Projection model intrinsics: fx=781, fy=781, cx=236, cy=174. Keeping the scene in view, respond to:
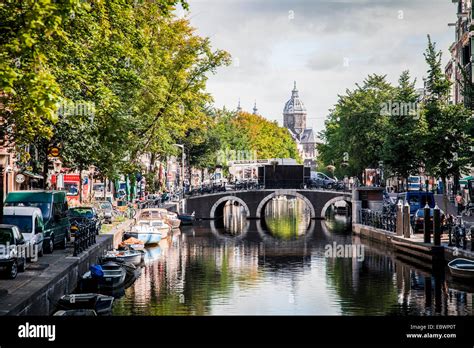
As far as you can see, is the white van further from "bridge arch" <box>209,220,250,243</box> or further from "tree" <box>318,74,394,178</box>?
"tree" <box>318,74,394,178</box>

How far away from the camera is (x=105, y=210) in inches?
2277

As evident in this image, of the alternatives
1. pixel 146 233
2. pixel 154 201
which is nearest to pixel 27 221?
pixel 146 233

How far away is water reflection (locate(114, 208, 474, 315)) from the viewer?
A: 2888cm

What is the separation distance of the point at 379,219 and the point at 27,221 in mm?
32803

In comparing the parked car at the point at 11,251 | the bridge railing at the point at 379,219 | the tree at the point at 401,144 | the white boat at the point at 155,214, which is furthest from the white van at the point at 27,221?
the tree at the point at 401,144

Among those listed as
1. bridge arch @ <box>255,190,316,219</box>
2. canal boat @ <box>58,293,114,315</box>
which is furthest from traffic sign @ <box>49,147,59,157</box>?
bridge arch @ <box>255,190,316,219</box>

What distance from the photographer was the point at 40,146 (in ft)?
136

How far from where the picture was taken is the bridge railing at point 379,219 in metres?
53.4

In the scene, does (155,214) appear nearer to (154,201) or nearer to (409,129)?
(154,201)

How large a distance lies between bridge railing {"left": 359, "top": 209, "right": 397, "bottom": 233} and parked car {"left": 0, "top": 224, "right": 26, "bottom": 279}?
30823mm

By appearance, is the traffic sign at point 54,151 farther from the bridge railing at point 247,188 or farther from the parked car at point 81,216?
the bridge railing at point 247,188

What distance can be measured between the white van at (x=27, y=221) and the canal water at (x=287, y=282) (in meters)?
4.36
